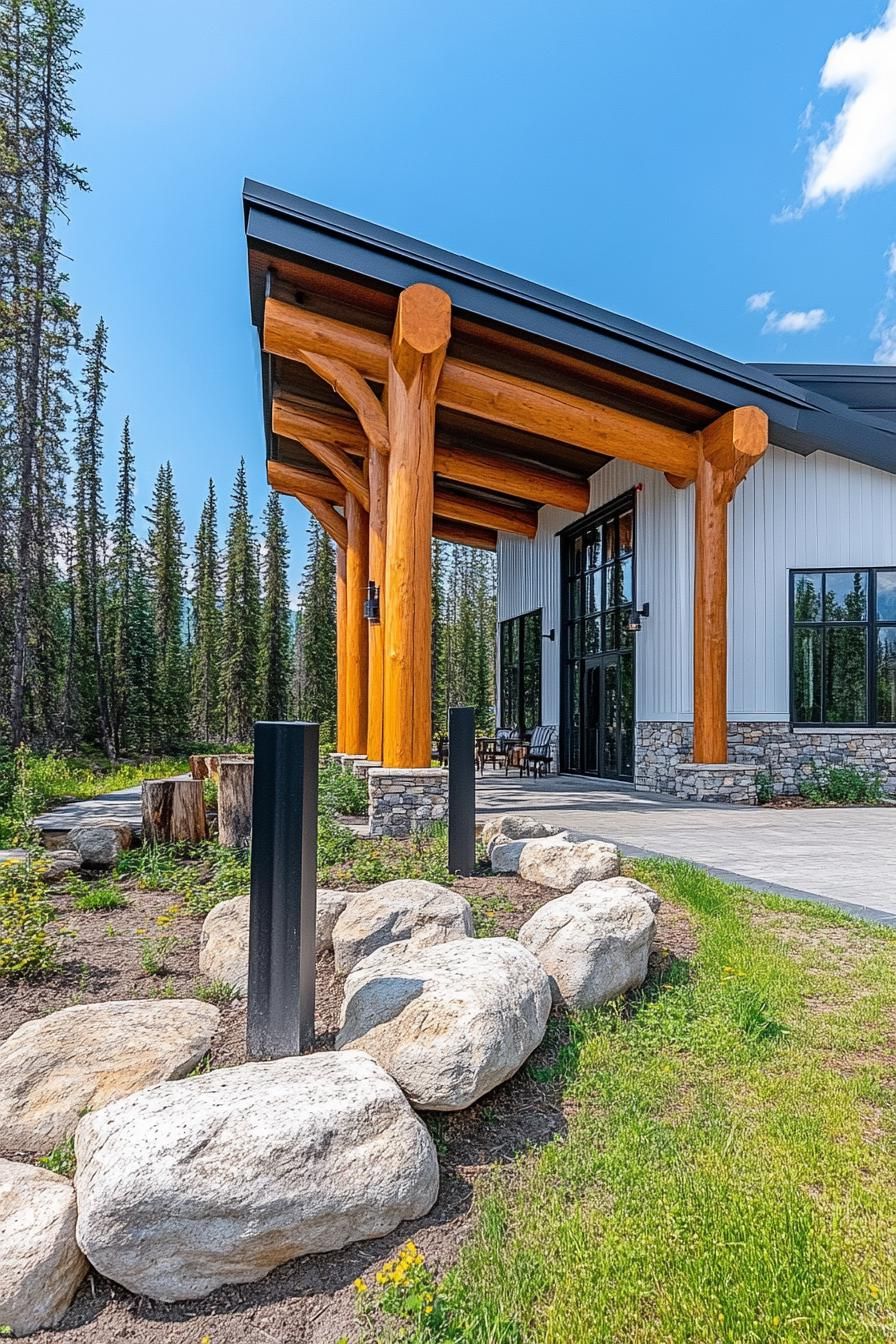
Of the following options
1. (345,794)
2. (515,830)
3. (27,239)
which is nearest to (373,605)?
(345,794)

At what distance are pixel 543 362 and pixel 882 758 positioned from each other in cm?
718

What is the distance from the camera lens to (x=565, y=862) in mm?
4457

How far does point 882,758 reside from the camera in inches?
418

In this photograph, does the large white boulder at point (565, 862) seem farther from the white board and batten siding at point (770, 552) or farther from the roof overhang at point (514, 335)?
the white board and batten siding at point (770, 552)

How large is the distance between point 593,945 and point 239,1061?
4.30ft

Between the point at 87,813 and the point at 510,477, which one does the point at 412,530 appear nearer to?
the point at 87,813

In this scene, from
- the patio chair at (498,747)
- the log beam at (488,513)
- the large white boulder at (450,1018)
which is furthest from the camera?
the log beam at (488,513)

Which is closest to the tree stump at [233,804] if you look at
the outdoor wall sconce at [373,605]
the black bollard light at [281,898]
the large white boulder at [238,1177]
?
the black bollard light at [281,898]

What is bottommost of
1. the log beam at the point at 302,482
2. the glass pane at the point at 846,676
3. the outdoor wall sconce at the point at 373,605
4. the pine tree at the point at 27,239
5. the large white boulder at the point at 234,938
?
the large white boulder at the point at 234,938

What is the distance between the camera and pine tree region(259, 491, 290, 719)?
25922 mm

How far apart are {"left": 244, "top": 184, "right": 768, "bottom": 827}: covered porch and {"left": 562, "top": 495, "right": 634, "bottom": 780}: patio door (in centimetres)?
214

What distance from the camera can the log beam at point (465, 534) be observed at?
18.8m

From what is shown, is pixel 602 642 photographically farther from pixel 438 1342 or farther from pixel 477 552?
pixel 477 552

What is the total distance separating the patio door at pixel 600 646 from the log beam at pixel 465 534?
4093mm
